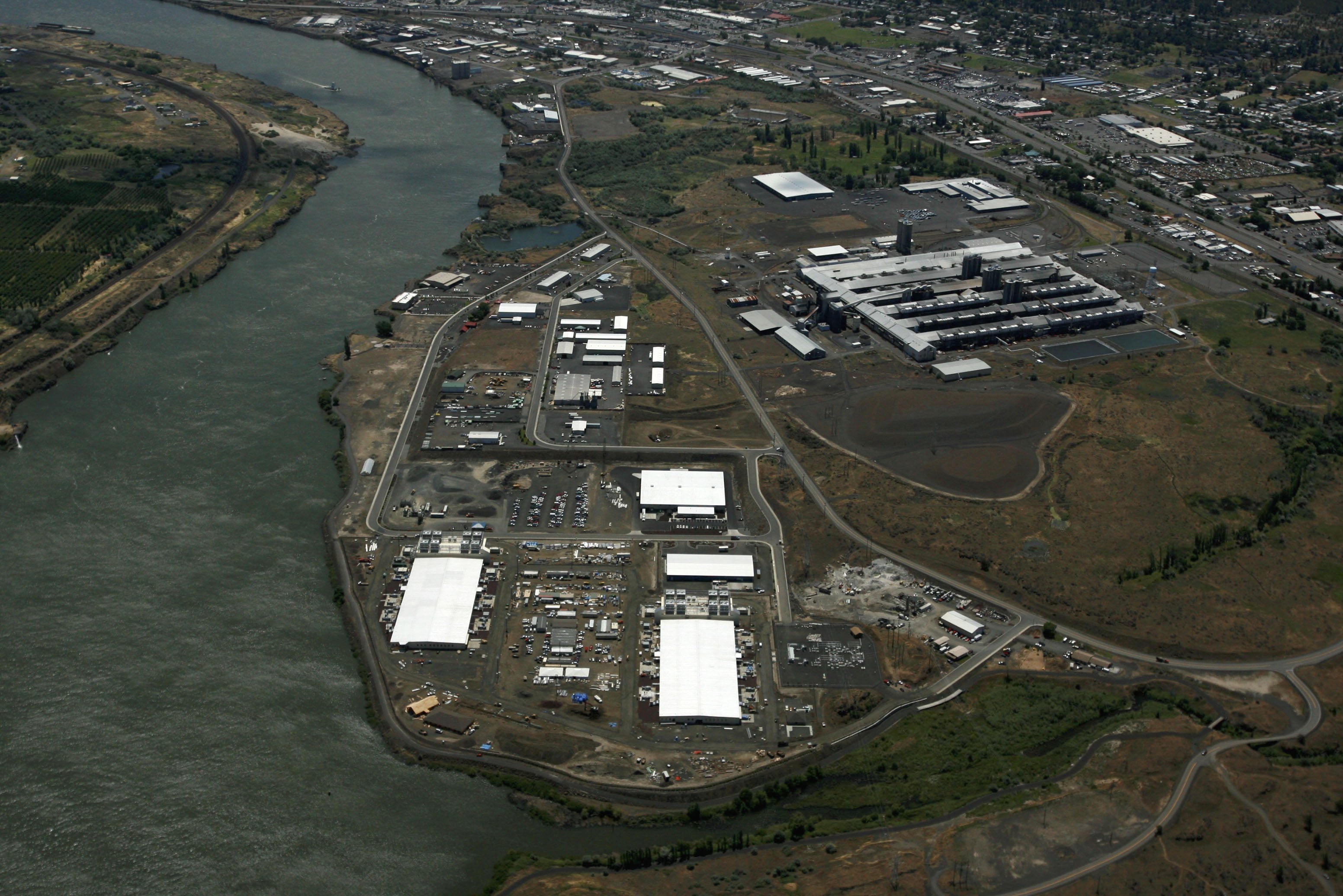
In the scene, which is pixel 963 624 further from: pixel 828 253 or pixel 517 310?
pixel 828 253

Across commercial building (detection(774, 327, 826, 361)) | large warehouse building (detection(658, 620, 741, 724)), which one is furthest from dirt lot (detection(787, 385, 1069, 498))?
large warehouse building (detection(658, 620, 741, 724))

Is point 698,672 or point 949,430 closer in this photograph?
point 698,672

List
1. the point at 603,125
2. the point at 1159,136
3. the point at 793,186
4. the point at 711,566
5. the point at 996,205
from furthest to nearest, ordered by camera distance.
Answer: the point at 603,125
the point at 1159,136
the point at 793,186
the point at 996,205
the point at 711,566

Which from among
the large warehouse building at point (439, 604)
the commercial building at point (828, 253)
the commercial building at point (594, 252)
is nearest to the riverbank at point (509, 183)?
the commercial building at point (594, 252)

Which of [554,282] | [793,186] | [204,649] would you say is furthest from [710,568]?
[793,186]

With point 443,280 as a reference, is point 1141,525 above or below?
below

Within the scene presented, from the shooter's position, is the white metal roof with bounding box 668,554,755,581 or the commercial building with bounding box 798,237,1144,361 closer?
the white metal roof with bounding box 668,554,755,581

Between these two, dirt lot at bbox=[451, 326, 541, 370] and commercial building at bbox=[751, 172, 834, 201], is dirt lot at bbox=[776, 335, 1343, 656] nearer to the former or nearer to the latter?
dirt lot at bbox=[451, 326, 541, 370]

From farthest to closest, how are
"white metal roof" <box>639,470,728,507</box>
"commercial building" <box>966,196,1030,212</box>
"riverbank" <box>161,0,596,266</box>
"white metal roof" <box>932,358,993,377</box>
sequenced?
"commercial building" <box>966,196,1030,212</box> < "riverbank" <box>161,0,596,266</box> < "white metal roof" <box>932,358,993,377</box> < "white metal roof" <box>639,470,728,507</box>
